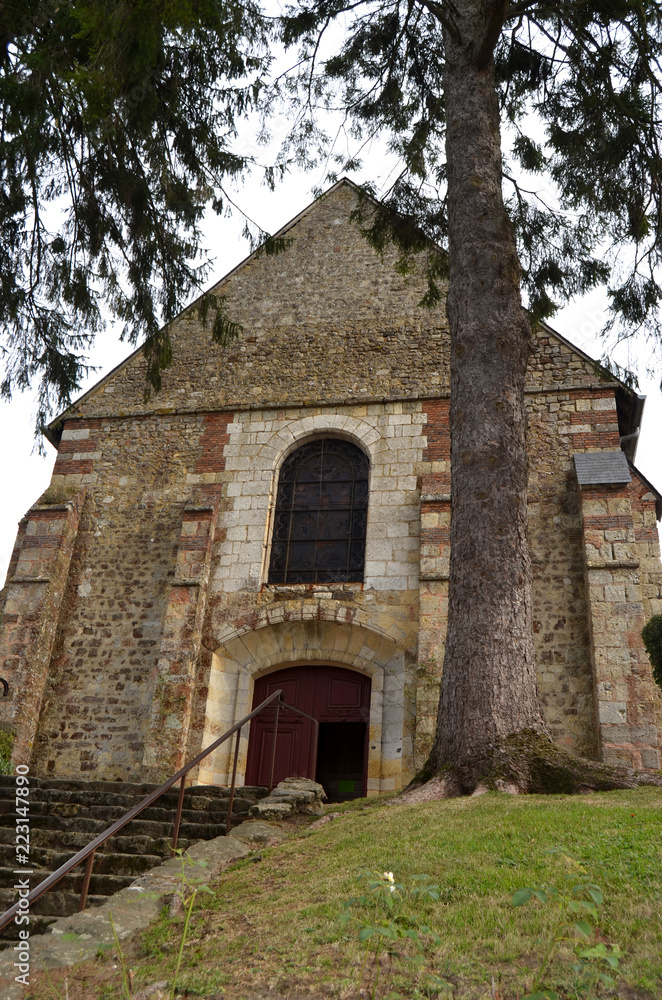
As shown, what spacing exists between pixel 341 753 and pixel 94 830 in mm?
4970

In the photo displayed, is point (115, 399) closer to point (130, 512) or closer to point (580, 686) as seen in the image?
point (130, 512)

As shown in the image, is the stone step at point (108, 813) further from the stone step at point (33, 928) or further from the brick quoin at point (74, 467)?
the brick quoin at point (74, 467)

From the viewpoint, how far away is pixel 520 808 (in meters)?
4.65

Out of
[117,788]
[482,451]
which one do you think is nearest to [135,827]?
[117,788]

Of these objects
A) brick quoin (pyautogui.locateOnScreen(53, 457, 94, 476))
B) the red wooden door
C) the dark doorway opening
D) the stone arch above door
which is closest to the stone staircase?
the stone arch above door

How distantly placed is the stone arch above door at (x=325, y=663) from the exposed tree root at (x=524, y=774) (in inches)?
135

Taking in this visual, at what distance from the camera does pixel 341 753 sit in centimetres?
1047

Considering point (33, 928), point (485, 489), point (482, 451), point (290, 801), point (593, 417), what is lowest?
point (33, 928)

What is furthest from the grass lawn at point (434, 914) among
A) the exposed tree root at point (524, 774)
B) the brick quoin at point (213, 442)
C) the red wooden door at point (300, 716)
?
the brick quoin at point (213, 442)

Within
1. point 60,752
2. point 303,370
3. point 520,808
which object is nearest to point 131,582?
point 60,752

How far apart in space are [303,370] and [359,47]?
155 inches

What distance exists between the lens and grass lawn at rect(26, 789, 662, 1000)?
2.83m

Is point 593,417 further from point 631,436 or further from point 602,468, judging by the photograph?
point 602,468

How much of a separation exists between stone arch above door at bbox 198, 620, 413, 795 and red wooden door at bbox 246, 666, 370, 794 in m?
0.14
